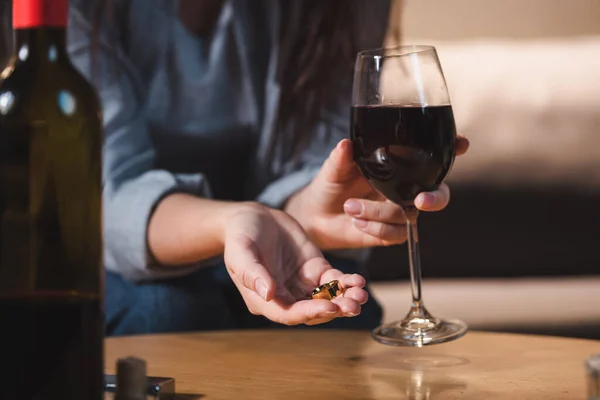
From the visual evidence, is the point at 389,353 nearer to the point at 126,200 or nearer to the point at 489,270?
the point at 126,200

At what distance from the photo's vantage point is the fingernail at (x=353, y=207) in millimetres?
1003

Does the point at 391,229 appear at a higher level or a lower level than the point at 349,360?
higher

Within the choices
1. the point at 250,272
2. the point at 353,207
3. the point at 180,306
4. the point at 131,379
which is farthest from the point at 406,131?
the point at 180,306

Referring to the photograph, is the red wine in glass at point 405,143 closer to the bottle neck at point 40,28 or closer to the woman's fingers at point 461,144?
the woman's fingers at point 461,144

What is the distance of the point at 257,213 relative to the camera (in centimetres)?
96

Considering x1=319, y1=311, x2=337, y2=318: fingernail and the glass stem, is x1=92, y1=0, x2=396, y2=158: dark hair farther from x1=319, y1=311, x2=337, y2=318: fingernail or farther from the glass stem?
x1=319, y1=311, x2=337, y2=318: fingernail

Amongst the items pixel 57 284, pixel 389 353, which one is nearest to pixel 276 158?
pixel 389 353

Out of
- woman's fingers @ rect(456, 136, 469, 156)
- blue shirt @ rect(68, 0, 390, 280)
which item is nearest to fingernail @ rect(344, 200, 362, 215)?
woman's fingers @ rect(456, 136, 469, 156)

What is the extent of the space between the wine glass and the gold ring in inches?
5.5

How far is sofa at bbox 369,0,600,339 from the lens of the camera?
2070mm

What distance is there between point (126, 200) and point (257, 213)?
43cm

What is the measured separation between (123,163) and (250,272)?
0.73m

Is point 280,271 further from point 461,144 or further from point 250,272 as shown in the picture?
point 461,144

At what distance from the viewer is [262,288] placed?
73cm
